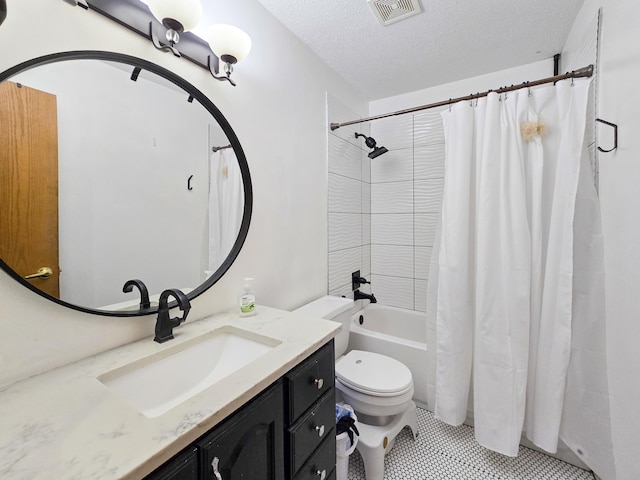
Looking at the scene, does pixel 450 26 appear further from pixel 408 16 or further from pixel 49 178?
pixel 49 178

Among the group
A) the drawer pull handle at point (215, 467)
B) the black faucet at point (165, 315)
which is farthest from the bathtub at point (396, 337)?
the drawer pull handle at point (215, 467)

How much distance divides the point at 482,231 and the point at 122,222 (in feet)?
5.40

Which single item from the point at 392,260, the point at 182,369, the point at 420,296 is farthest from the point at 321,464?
the point at 392,260

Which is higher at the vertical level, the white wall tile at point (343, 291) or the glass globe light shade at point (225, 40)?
the glass globe light shade at point (225, 40)

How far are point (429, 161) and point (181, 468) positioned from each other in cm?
244

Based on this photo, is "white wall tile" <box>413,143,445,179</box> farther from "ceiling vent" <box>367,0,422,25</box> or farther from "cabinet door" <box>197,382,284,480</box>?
"cabinet door" <box>197,382,284,480</box>

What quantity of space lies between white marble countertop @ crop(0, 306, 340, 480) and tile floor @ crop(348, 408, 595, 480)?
3.72 ft

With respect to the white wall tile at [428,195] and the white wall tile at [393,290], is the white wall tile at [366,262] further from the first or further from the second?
the white wall tile at [428,195]

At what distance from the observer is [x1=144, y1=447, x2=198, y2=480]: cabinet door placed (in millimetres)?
511

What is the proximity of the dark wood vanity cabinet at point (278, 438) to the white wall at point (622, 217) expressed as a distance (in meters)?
1.11

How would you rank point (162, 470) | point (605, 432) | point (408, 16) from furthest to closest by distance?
point (408, 16) → point (605, 432) → point (162, 470)

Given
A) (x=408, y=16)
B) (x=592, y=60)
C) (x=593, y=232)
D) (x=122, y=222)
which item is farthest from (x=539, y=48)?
(x=122, y=222)

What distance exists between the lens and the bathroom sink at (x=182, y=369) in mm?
784

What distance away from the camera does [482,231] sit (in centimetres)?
150
